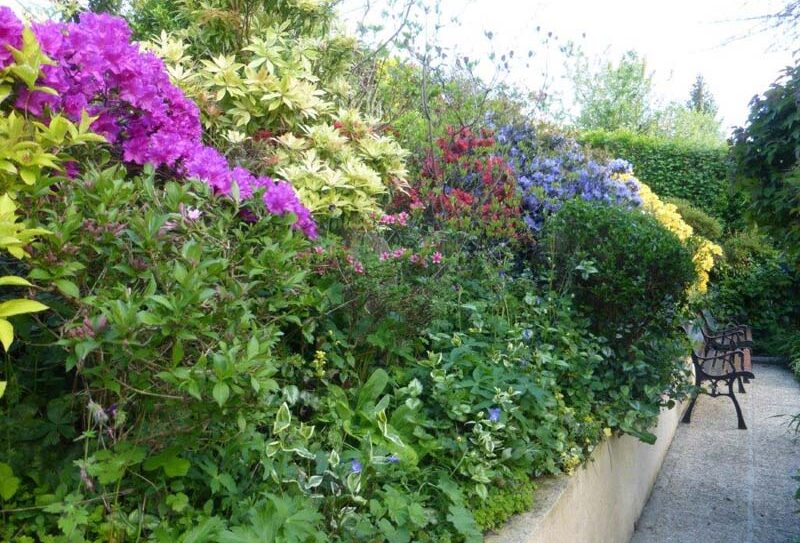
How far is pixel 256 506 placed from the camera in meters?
2.22

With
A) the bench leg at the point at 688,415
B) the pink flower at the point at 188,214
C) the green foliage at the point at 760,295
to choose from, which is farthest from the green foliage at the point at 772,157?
the green foliage at the point at 760,295

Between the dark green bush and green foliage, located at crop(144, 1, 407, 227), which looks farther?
the dark green bush

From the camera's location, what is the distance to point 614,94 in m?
30.2

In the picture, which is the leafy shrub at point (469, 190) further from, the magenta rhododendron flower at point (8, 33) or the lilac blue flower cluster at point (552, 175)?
the magenta rhododendron flower at point (8, 33)

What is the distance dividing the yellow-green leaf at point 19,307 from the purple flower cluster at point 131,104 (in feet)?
3.91

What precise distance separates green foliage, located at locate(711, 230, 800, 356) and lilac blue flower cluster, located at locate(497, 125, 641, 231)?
5420mm

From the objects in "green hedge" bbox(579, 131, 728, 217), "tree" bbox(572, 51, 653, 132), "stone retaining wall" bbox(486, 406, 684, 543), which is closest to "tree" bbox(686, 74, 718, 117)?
"tree" bbox(572, 51, 653, 132)

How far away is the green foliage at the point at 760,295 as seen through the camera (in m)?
11.8

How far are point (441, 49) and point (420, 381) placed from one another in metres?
3.69

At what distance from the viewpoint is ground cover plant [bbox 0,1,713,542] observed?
2061mm

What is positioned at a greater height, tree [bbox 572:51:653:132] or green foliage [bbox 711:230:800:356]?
tree [bbox 572:51:653:132]

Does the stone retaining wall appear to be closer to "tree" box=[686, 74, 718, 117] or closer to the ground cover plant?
the ground cover plant

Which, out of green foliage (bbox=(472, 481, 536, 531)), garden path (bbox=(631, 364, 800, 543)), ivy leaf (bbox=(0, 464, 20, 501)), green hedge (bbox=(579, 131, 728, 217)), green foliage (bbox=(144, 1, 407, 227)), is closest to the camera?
ivy leaf (bbox=(0, 464, 20, 501))

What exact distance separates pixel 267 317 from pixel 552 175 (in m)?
4.65
